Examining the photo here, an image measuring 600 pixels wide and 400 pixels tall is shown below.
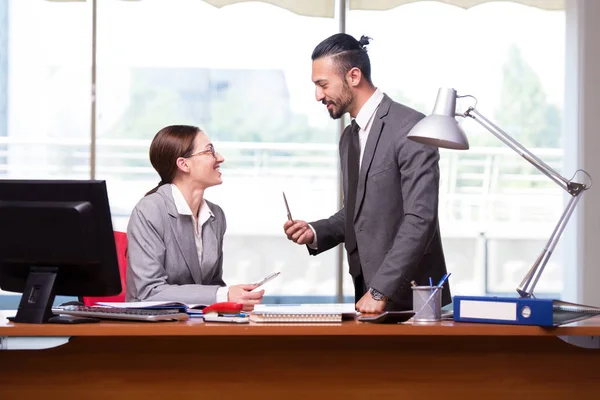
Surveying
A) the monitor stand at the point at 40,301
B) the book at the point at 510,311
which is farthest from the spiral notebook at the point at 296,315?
the monitor stand at the point at 40,301

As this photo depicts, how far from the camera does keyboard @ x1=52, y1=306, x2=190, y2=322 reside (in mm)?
2355

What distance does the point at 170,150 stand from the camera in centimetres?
318

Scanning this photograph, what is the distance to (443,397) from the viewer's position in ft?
7.93

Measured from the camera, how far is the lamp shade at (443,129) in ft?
7.80

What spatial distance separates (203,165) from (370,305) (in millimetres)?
843

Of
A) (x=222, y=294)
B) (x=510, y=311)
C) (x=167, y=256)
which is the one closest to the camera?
(x=510, y=311)

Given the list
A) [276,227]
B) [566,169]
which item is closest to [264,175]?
[276,227]

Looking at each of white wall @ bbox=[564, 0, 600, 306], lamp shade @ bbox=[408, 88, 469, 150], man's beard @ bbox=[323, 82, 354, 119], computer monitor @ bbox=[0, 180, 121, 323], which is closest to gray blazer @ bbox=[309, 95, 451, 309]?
man's beard @ bbox=[323, 82, 354, 119]

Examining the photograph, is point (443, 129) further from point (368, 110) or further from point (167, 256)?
point (167, 256)

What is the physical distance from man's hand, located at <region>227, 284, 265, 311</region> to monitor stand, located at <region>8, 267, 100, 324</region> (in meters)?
0.52

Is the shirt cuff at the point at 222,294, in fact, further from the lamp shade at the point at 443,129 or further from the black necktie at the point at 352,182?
the lamp shade at the point at 443,129

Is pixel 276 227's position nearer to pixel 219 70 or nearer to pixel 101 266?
pixel 219 70

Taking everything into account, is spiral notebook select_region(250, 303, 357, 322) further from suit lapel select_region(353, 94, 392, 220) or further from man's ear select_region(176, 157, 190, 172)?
man's ear select_region(176, 157, 190, 172)

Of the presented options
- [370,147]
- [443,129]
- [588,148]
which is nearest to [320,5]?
[588,148]
